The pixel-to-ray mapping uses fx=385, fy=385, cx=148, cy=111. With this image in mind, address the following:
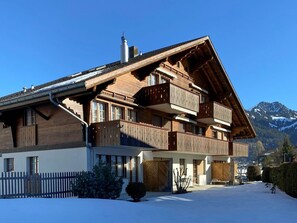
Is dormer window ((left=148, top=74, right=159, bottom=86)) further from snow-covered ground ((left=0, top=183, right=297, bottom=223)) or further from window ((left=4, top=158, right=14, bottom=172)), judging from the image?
snow-covered ground ((left=0, top=183, right=297, bottom=223))

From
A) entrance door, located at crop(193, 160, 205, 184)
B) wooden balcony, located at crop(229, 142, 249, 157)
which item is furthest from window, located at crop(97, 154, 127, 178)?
wooden balcony, located at crop(229, 142, 249, 157)

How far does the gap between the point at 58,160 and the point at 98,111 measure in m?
3.30

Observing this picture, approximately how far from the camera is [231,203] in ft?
51.4

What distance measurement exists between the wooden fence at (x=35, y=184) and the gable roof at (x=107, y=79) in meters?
3.85

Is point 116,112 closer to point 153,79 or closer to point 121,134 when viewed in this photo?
point 121,134

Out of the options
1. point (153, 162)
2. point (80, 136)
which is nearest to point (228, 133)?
point (153, 162)

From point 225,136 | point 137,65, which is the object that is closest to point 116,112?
point 137,65

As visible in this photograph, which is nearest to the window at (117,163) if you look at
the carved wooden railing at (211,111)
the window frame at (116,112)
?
the window frame at (116,112)

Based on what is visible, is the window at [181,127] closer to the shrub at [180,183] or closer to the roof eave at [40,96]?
the shrub at [180,183]

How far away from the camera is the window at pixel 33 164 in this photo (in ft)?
69.4

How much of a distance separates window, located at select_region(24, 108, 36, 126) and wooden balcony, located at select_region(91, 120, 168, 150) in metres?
4.25

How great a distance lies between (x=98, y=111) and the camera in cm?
1956

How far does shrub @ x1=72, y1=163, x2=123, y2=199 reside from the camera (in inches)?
625

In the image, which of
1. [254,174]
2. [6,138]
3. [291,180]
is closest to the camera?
[291,180]
